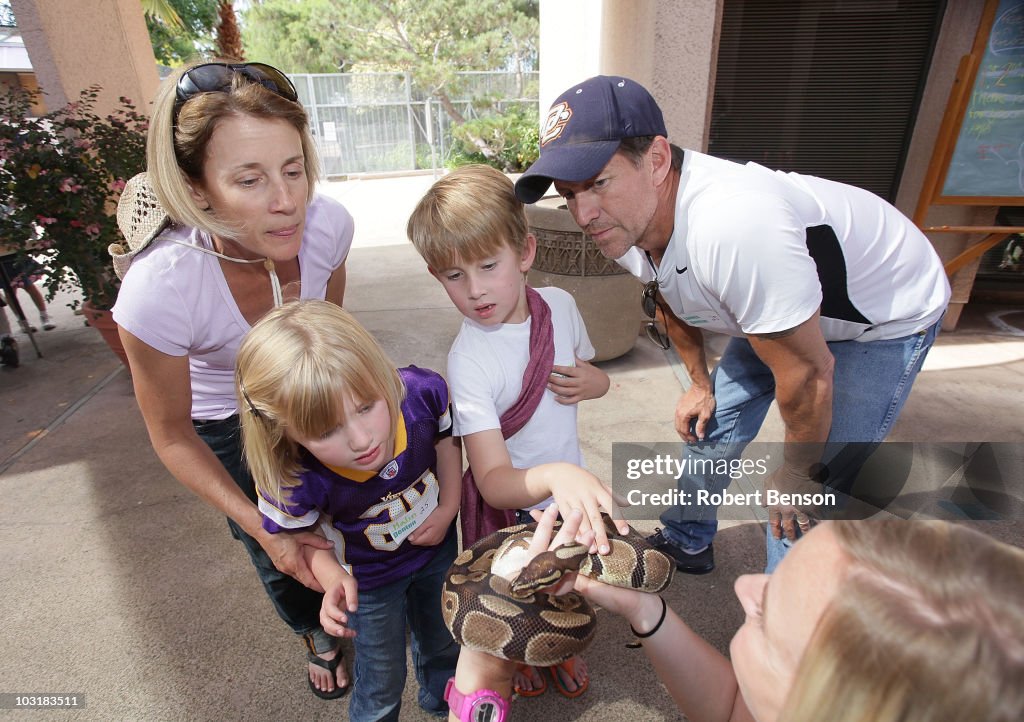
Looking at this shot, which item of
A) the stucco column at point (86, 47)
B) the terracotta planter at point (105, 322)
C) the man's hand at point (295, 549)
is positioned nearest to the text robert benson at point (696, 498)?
the man's hand at point (295, 549)

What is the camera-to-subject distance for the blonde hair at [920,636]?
617 millimetres

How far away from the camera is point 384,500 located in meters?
1.71

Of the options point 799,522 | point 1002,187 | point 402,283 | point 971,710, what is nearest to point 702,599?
point 799,522

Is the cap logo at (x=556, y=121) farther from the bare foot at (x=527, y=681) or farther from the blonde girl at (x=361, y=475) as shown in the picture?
the bare foot at (x=527, y=681)

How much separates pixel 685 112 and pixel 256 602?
477 cm

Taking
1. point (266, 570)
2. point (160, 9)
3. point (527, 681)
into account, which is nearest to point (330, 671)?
point (266, 570)

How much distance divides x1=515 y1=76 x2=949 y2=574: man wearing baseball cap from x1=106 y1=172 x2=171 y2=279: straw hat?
1.19m

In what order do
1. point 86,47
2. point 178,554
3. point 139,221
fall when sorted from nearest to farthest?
1. point 139,221
2. point 178,554
3. point 86,47

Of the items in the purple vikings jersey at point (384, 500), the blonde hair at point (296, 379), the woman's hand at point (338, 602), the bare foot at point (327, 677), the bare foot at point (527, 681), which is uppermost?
the blonde hair at point (296, 379)

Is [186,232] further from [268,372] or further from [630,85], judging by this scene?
[630,85]

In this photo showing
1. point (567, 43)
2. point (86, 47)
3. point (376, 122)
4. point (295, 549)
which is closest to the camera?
point (295, 549)

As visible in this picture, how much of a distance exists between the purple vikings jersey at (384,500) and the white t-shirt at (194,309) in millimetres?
558

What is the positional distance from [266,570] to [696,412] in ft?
6.46

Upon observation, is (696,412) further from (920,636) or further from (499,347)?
(920,636)
